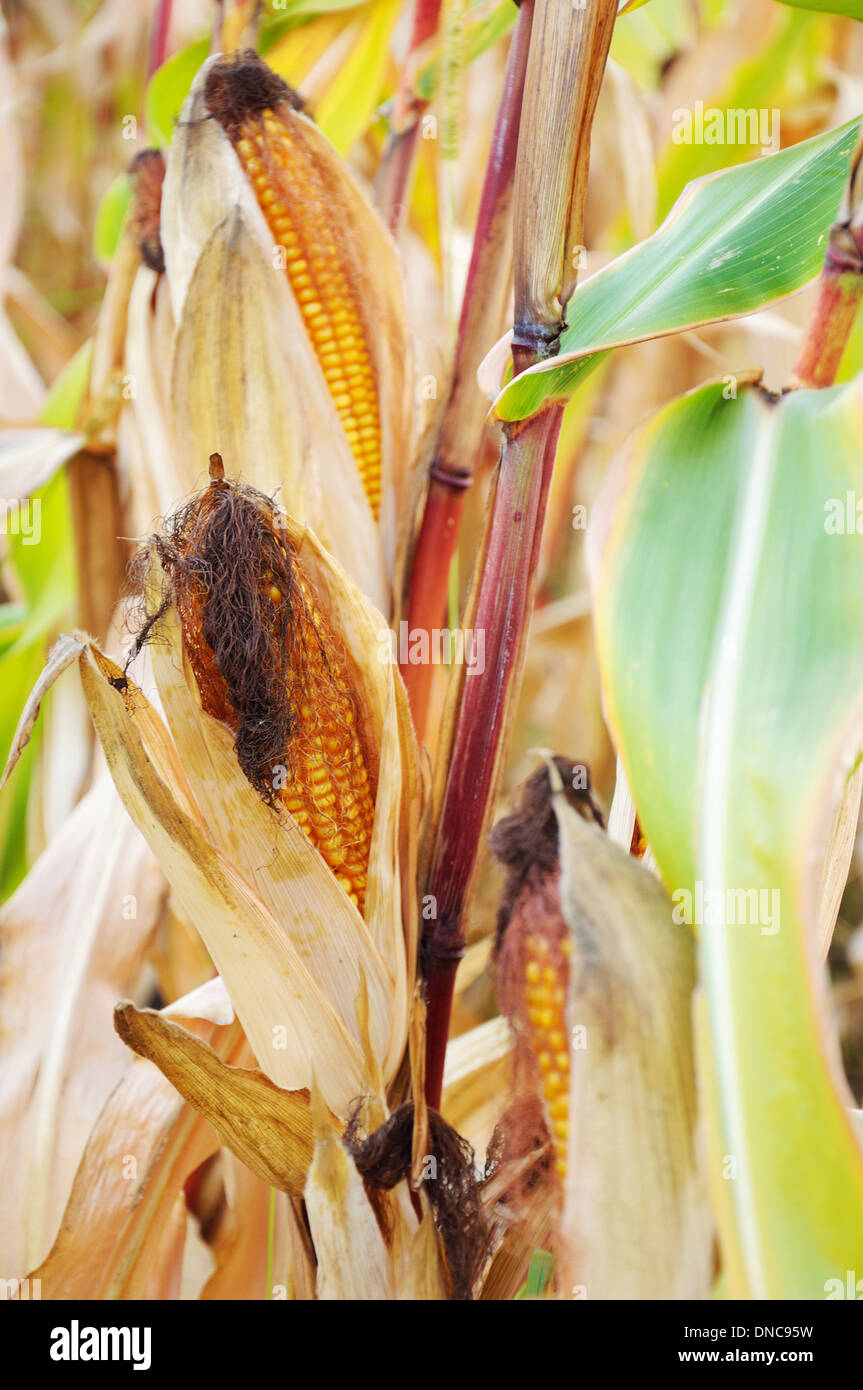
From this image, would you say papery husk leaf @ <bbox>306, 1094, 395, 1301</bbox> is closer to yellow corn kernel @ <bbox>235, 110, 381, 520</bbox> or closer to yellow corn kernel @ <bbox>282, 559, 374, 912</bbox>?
yellow corn kernel @ <bbox>282, 559, 374, 912</bbox>

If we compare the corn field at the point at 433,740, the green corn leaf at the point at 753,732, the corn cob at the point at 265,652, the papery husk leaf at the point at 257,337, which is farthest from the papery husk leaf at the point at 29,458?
the green corn leaf at the point at 753,732

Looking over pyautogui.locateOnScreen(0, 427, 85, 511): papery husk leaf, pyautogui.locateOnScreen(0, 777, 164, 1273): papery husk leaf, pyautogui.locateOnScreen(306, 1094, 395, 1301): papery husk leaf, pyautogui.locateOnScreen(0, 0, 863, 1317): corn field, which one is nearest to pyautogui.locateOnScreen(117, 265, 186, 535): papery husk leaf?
pyautogui.locateOnScreen(0, 0, 863, 1317): corn field

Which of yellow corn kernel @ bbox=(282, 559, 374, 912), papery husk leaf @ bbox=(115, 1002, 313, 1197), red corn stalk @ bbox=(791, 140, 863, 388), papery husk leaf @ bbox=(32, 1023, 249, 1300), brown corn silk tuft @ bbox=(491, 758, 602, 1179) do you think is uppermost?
red corn stalk @ bbox=(791, 140, 863, 388)

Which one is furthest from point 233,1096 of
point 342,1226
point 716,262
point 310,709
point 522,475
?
point 716,262

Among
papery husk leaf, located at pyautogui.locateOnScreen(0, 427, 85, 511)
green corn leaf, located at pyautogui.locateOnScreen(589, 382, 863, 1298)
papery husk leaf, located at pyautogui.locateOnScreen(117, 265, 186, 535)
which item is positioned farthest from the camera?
papery husk leaf, located at pyautogui.locateOnScreen(0, 427, 85, 511)

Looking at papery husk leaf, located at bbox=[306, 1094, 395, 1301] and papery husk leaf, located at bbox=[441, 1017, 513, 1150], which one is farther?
papery husk leaf, located at bbox=[441, 1017, 513, 1150]

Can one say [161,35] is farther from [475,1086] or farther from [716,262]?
[475,1086]

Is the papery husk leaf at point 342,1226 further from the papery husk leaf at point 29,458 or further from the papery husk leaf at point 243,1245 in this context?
the papery husk leaf at point 29,458

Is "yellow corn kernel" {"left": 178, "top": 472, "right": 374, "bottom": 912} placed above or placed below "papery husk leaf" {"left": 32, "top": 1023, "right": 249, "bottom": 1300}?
above
